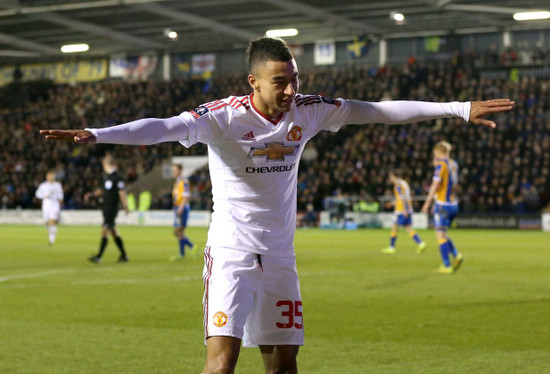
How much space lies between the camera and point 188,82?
170 ft

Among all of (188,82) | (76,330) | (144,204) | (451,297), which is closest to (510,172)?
(144,204)

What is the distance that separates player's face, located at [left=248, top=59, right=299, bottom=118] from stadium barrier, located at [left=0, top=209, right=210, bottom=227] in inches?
1406

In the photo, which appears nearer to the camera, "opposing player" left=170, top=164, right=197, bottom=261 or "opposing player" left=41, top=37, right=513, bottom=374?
"opposing player" left=41, top=37, right=513, bottom=374

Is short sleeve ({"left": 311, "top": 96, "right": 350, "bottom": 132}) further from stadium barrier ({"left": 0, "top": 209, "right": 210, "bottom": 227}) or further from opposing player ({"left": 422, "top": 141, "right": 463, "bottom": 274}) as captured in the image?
Answer: stadium barrier ({"left": 0, "top": 209, "right": 210, "bottom": 227})

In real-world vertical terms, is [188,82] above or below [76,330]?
above

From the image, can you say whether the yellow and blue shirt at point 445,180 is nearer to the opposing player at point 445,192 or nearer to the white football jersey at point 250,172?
the opposing player at point 445,192

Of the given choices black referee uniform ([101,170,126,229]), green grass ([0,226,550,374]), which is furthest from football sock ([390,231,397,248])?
black referee uniform ([101,170,126,229])

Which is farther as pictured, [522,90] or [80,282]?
[522,90]

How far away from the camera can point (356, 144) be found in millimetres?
43062

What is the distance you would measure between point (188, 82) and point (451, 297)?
4135cm

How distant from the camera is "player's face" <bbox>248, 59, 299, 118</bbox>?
4551mm

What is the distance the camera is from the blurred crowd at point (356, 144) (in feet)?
123

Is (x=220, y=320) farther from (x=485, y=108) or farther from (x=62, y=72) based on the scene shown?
(x=62, y=72)

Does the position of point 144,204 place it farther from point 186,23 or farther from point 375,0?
point 375,0
